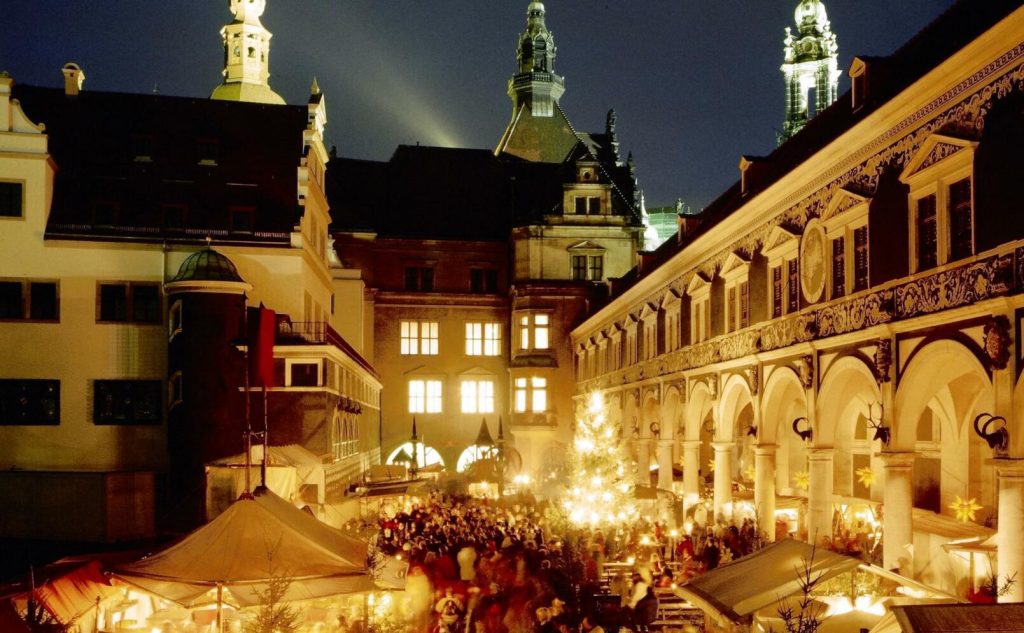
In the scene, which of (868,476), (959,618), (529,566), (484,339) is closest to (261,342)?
(529,566)

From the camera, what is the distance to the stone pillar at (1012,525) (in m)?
14.6

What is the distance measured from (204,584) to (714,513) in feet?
66.5

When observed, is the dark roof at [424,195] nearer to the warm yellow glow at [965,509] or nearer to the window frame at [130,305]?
the window frame at [130,305]

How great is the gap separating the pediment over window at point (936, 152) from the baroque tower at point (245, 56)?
5089cm

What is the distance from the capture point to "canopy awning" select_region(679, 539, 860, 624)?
43.5 ft

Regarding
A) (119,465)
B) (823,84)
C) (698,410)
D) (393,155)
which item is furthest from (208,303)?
(823,84)

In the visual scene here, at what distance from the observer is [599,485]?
31.5m

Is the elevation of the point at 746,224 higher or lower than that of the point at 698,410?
higher

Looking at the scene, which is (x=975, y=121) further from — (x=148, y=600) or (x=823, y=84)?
(x=823, y=84)

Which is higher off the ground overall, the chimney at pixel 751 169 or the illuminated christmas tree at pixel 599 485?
the chimney at pixel 751 169

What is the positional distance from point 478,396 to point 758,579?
4614 cm

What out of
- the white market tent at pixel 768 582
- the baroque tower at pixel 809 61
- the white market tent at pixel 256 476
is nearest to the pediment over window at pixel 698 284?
the white market tent at pixel 256 476

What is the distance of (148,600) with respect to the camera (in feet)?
53.3

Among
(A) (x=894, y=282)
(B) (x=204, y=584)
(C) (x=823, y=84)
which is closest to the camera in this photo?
(B) (x=204, y=584)
